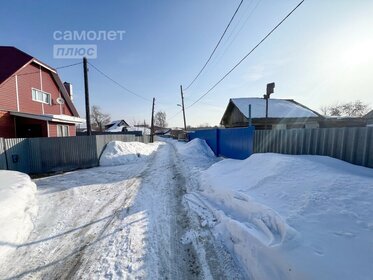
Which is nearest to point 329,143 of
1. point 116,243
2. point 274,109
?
point 116,243

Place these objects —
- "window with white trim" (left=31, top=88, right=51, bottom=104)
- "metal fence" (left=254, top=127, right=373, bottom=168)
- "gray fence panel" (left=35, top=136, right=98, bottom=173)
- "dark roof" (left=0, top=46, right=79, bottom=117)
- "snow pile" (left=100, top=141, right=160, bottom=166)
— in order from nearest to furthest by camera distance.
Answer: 1. "metal fence" (left=254, top=127, right=373, bottom=168)
2. "gray fence panel" (left=35, top=136, right=98, bottom=173)
3. "snow pile" (left=100, top=141, right=160, bottom=166)
4. "dark roof" (left=0, top=46, right=79, bottom=117)
5. "window with white trim" (left=31, top=88, right=51, bottom=104)

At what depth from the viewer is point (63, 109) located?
1786 cm

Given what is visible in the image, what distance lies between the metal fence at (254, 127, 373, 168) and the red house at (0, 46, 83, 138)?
43.8ft

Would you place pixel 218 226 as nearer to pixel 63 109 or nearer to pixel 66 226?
pixel 66 226

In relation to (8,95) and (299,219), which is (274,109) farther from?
(8,95)

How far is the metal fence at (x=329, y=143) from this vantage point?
14.9 feet

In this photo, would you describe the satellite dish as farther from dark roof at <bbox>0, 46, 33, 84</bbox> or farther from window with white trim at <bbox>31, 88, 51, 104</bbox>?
dark roof at <bbox>0, 46, 33, 84</bbox>

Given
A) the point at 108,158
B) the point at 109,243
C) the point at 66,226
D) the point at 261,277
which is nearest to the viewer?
the point at 261,277

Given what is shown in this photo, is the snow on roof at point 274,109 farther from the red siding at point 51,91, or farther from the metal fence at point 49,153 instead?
the red siding at point 51,91

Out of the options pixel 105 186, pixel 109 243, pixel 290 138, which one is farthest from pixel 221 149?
pixel 109 243

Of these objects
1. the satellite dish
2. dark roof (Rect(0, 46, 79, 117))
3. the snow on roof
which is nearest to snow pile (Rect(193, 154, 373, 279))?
the snow on roof

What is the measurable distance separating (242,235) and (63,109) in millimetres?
19375

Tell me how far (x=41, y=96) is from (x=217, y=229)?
17.0 metres

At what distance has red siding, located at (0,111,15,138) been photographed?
11734 millimetres
